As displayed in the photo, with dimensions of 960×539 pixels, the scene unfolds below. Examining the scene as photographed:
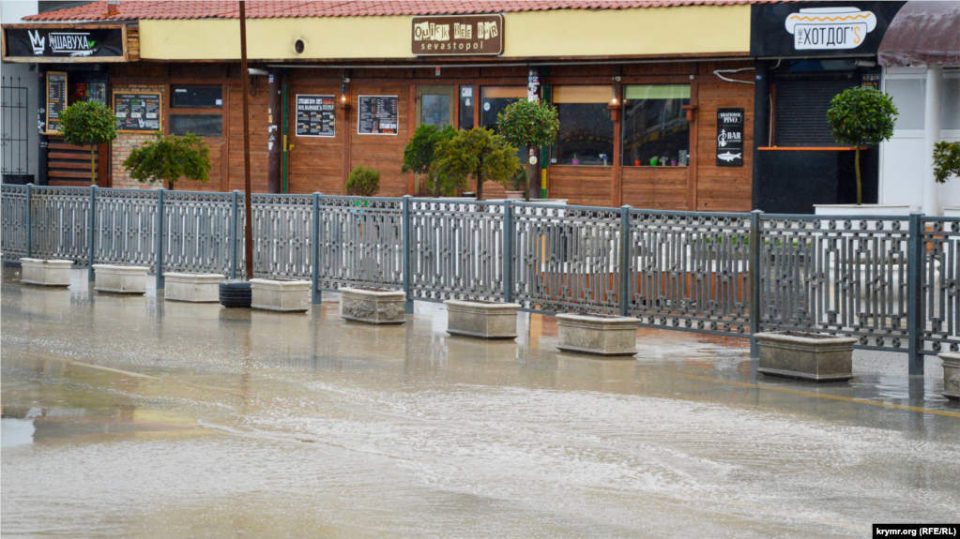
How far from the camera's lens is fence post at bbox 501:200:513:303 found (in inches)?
736

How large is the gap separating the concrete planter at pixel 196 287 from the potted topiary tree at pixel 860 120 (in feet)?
32.7

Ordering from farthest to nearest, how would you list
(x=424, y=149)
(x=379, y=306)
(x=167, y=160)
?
(x=424, y=149), (x=167, y=160), (x=379, y=306)

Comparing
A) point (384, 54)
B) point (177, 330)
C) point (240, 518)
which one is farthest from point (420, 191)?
point (240, 518)

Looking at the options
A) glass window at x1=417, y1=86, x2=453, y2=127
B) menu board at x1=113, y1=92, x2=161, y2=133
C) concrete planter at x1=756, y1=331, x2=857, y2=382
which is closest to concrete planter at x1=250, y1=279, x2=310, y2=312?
concrete planter at x1=756, y1=331, x2=857, y2=382

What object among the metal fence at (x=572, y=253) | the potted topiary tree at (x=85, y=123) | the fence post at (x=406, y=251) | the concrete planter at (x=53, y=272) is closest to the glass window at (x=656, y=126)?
the metal fence at (x=572, y=253)

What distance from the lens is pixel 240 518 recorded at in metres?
8.55

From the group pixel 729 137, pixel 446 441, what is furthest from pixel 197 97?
pixel 446 441

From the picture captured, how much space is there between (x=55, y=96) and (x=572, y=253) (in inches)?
875

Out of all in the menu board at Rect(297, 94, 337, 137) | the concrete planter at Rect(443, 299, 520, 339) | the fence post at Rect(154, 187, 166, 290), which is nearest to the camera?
the concrete planter at Rect(443, 299, 520, 339)

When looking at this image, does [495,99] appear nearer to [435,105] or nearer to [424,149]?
[435,105]

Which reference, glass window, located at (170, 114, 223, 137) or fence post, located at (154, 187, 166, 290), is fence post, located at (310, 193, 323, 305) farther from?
glass window, located at (170, 114, 223, 137)

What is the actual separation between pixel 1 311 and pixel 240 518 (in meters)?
12.3

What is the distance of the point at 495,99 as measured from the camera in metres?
32.2

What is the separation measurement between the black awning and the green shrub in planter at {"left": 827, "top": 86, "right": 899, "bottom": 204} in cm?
75
